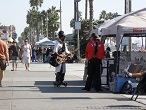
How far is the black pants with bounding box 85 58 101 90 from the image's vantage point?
13.5m

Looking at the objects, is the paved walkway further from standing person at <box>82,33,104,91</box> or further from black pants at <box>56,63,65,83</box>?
black pants at <box>56,63,65,83</box>

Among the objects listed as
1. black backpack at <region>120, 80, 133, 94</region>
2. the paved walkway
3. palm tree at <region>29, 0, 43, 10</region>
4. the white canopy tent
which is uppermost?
palm tree at <region>29, 0, 43, 10</region>

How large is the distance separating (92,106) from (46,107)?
3.54ft

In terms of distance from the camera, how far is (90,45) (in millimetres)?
13477

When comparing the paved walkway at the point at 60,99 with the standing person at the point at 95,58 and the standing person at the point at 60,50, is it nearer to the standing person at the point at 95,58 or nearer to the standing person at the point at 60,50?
the standing person at the point at 95,58

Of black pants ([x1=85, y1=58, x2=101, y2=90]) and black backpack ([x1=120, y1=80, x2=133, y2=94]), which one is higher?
black pants ([x1=85, y1=58, x2=101, y2=90])

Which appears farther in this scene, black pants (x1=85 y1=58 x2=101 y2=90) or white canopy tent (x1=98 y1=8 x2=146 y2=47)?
black pants (x1=85 y1=58 x2=101 y2=90)

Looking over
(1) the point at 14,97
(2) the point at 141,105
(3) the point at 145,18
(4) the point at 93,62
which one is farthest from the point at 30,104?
(3) the point at 145,18

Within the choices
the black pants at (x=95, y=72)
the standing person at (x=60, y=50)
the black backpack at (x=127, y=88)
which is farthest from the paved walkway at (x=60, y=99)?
the standing person at (x=60, y=50)

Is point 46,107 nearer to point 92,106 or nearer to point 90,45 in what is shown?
point 92,106

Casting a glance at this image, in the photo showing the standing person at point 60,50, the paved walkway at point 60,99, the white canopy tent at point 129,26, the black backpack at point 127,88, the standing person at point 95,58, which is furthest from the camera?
the standing person at point 60,50

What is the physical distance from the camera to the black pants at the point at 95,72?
44.4ft

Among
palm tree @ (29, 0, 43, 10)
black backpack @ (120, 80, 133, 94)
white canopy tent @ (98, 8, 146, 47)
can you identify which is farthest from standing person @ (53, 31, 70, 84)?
palm tree @ (29, 0, 43, 10)

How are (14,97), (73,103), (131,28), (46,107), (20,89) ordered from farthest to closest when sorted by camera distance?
1. (20,89)
2. (131,28)
3. (14,97)
4. (73,103)
5. (46,107)
